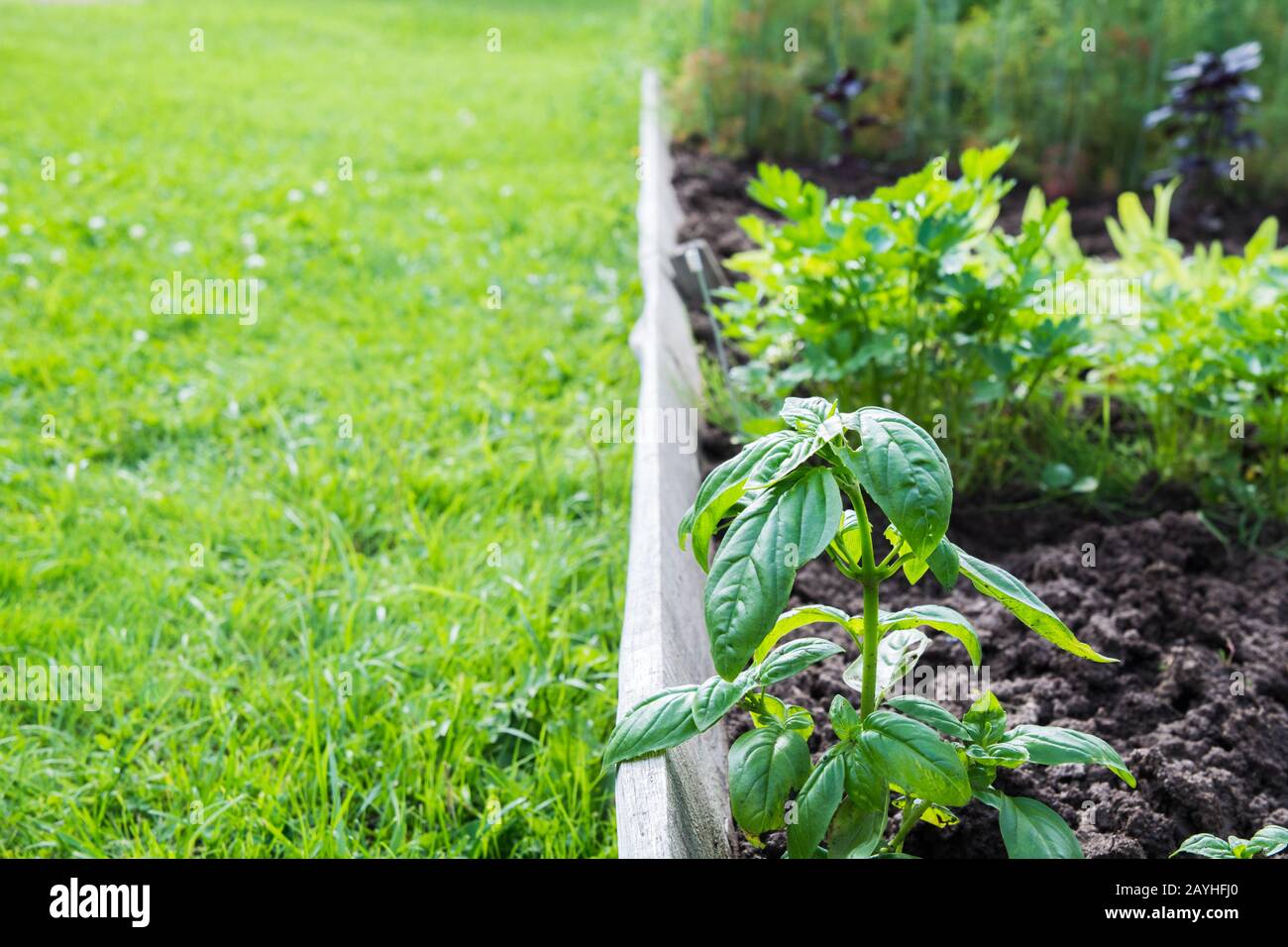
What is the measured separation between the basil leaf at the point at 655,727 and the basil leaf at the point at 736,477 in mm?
183

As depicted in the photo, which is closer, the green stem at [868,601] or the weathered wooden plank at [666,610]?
the green stem at [868,601]

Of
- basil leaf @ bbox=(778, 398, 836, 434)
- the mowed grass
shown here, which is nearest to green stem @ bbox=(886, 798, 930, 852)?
basil leaf @ bbox=(778, 398, 836, 434)

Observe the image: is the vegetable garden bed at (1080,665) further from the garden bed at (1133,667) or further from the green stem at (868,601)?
the green stem at (868,601)

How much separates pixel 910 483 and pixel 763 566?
17cm

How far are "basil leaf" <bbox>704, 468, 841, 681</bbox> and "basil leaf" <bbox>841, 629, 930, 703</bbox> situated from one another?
0.30 metres

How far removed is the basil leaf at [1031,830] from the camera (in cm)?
117

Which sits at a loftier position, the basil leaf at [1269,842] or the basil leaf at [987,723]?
the basil leaf at [987,723]

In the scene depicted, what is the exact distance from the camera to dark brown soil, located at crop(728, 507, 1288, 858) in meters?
1.55

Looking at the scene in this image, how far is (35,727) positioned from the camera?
2.05 meters
